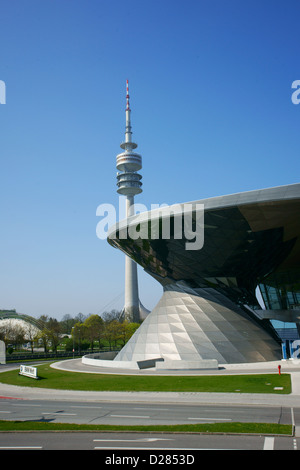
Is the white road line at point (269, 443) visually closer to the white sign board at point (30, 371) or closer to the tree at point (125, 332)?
the white sign board at point (30, 371)

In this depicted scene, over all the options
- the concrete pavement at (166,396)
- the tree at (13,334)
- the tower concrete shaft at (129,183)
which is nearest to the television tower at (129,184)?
the tower concrete shaft at (129,183)

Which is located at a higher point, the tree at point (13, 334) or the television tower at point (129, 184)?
the television tower at point (129, 184)

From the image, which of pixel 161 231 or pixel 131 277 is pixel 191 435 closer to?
pixel 161 231

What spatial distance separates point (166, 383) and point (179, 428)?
12.7m

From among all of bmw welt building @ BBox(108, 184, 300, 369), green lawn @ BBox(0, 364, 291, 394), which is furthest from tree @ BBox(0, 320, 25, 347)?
green lawn @ BBox(0, 364, 291, 394)

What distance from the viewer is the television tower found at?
133 m

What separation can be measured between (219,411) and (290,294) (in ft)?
129

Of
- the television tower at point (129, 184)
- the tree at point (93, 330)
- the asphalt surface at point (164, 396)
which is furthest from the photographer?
the television tower at point (129, 184)

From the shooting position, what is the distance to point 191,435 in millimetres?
11523

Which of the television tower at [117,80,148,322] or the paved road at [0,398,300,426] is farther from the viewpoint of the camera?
the television tower at [117,80,148,322]

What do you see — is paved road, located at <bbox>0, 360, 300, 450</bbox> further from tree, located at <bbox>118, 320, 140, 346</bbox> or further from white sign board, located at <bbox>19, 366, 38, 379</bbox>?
tree, located at <bbox>118, 320, 140, 346</bbox>

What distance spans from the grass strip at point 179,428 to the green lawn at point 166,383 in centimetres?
834

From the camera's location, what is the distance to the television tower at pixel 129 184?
133375 millimetres

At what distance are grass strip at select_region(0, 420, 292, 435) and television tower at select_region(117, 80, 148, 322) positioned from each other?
4673 inches
